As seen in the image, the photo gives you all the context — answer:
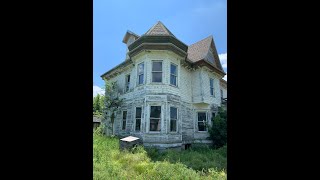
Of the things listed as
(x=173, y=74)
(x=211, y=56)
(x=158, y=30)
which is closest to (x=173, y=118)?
(x=173, y=74)

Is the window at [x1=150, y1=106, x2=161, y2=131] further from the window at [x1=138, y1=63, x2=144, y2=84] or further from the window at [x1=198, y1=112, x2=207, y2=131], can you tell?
the window at [x1=198, y1=112, x2=207, y2=131]

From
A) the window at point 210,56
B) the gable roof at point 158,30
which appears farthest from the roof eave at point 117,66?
the window at point 210,56

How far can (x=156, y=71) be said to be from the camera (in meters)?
12.6

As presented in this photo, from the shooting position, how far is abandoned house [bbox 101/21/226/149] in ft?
40.0

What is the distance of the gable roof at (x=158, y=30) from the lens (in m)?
12.6

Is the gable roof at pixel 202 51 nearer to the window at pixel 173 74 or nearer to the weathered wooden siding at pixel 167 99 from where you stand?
the weathered wooden siding at pixel 167 99

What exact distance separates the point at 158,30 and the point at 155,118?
543cm

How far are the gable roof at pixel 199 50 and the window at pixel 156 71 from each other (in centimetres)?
380
